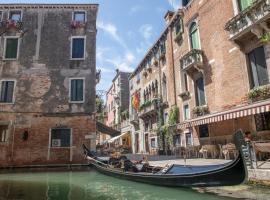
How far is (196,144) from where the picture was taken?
14992 mm

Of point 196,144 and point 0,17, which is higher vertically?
point 0,17

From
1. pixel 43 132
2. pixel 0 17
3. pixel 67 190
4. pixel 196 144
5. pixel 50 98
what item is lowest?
pixel 67 190

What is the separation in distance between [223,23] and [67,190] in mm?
10814

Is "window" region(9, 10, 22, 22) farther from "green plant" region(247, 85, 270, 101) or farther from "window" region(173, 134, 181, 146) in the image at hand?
"green plant" region(247, 85, 270, 101)

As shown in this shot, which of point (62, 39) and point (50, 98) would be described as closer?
point (50, 98)

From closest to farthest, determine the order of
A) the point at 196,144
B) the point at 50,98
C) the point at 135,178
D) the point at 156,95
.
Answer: the point at 135,178 < the point at 196,144 < the point at 50,98 < the point at 156,95

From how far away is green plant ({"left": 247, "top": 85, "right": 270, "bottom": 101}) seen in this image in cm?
1014

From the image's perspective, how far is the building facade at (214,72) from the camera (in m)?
10.6

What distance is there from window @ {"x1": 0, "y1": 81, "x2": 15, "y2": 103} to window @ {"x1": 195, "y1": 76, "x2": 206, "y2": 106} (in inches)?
457

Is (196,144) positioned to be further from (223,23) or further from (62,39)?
(62,39)

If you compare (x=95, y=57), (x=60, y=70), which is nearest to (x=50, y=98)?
(x=60, y=70)

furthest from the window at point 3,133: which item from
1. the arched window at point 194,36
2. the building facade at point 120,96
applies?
the building facade at point 120,96

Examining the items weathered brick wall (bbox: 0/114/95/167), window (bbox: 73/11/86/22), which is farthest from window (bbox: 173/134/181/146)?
window (bbox: 73/11/86/22)

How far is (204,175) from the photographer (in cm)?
691
